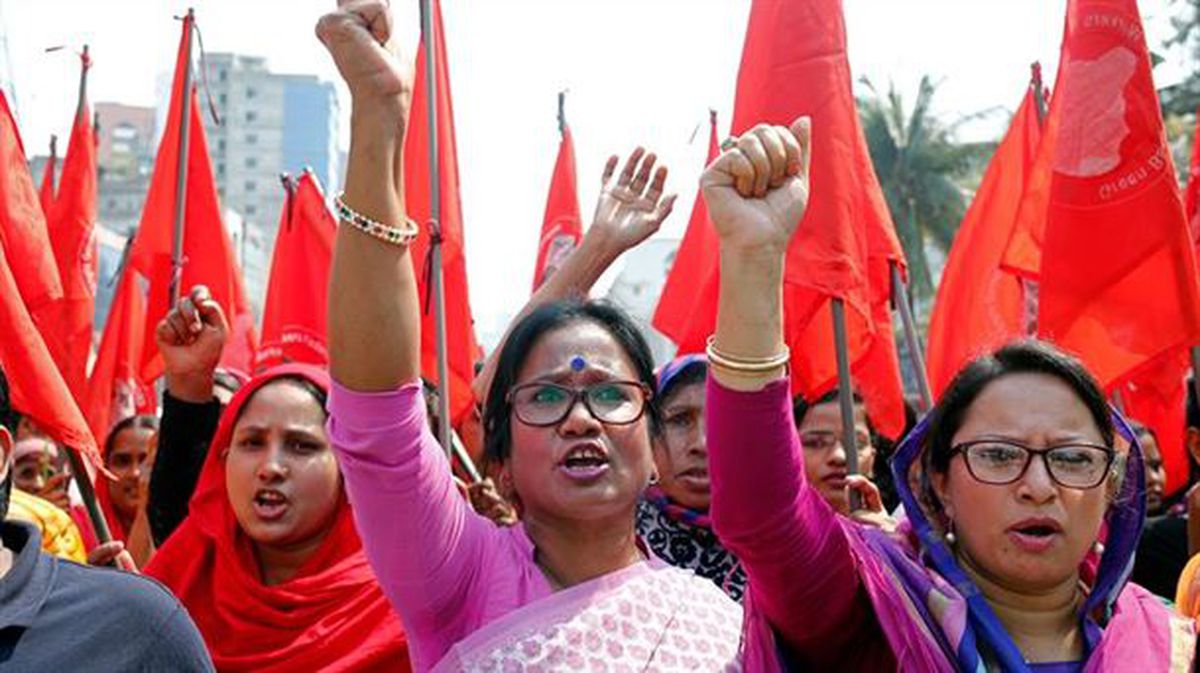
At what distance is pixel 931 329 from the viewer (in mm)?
5836

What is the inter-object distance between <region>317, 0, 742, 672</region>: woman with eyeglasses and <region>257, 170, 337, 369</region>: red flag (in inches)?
130

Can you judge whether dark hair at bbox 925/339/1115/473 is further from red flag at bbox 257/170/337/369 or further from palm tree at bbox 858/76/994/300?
palm tree at bbox 858/76/994/300

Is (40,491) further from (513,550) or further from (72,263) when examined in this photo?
(513,550)

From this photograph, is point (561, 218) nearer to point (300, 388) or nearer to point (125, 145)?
point (300, 388)

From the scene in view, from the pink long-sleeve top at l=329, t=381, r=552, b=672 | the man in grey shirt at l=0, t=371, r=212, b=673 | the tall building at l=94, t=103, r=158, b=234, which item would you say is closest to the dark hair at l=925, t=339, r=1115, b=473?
the pink long-sleeve top at l=329, t=381, r=552, b=672

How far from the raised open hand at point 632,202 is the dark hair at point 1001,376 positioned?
0.96 m

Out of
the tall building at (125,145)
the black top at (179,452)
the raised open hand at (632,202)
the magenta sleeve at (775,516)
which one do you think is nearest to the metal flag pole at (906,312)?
the raised open hand at (632,202)

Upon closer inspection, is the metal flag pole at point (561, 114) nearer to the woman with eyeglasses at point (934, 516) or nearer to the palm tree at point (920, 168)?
the woman with eyeglasses at point (934, 516)

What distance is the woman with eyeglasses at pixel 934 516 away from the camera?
6.07 feet

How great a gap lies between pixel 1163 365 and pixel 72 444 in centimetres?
309

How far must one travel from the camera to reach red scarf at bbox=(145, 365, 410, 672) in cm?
291

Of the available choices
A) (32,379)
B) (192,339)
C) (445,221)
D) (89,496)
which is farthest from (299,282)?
(192,339)

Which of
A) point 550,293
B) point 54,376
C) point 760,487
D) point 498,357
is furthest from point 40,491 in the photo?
point 760,487

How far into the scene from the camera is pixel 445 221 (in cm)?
541
